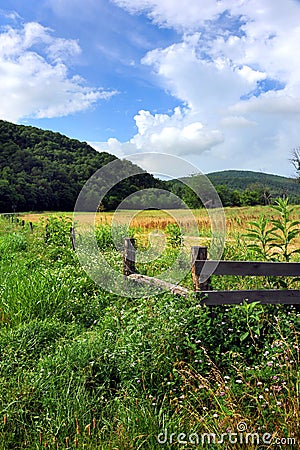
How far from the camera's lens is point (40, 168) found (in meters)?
45.3

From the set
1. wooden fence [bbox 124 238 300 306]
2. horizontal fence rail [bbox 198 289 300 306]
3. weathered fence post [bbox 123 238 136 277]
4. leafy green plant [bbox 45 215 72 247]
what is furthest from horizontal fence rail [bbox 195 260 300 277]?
leafy green plant [bbox 45 215 72 247]

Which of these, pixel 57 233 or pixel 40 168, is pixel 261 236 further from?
pixel 40 168

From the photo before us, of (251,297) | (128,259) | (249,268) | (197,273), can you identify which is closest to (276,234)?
(249,268)

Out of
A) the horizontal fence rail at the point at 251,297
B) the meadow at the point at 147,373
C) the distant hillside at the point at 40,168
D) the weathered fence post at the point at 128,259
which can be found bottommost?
the meadow at the point at 147,373

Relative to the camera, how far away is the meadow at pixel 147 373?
3.13 meters

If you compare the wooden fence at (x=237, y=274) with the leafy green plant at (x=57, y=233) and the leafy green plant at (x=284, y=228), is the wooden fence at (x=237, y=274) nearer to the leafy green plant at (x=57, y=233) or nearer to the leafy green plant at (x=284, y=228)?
the leafy green plant at (x=284, y=228)

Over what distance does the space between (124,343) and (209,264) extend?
136cm

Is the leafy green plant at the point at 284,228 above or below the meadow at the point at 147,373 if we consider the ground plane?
→ above

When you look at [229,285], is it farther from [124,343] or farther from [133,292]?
[124,343]

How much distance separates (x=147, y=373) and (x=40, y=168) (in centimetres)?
4336

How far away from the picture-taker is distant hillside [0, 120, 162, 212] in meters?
37.8

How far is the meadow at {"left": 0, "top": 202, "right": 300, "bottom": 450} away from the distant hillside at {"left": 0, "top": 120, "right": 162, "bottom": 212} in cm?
2415

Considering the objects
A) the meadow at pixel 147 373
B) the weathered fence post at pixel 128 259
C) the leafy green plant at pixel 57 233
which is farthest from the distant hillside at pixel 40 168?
the meadow at pixel 147 373

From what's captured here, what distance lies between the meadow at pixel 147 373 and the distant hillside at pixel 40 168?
24.2 meters
